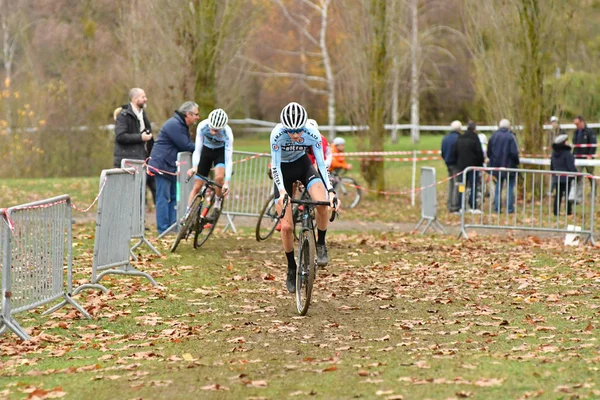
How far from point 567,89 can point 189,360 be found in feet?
90.0

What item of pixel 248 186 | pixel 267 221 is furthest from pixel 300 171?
pixel 248 186

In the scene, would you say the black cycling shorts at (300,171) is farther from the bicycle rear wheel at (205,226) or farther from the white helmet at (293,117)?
the bicycle rear wheel at (205,226)

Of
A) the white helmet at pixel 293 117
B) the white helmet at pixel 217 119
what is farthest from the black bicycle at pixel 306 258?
the white helmet at pixel 217 119

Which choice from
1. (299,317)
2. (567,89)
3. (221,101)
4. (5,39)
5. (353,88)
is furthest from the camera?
(5,39)

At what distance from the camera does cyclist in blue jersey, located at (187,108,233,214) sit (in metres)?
15.4

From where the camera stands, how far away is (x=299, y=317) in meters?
10.8

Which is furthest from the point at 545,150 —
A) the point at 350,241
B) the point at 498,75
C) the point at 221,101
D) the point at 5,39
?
the point at 5,39

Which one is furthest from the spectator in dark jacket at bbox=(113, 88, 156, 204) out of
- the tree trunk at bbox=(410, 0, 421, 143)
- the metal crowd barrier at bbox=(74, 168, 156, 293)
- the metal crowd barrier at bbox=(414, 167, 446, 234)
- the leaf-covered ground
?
the tree trunk at bbox=(410, 0, 421, 143)

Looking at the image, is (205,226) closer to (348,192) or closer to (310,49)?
(348,192)

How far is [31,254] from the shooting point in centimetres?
949

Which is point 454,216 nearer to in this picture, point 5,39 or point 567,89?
point 567,89

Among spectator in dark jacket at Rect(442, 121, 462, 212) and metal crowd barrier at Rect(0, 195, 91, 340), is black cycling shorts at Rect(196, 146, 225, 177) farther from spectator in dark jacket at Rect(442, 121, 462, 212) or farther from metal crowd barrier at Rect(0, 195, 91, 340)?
spectator in dark jacket at Rect(442, 121, 462, 212)

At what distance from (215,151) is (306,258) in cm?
575

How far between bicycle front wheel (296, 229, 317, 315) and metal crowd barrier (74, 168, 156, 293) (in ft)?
6.78
